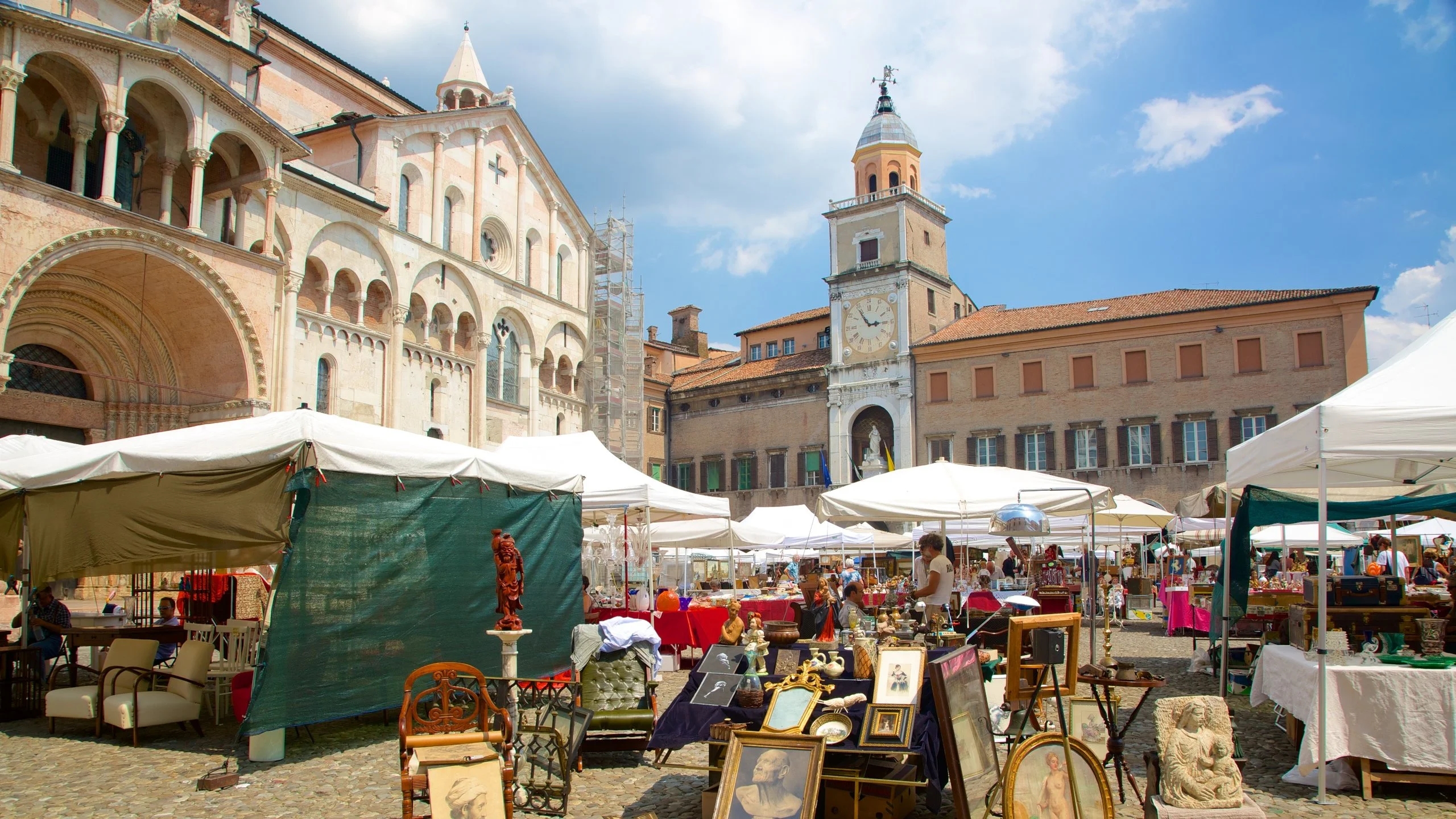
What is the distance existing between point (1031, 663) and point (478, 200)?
75.5 ft

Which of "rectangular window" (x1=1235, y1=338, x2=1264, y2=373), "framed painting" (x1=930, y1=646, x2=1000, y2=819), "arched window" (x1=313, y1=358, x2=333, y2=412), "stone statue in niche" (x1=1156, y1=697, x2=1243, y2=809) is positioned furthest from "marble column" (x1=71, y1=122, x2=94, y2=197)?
"rectangular window" (x1=1235, y1=338, x2=1264, y2=373)

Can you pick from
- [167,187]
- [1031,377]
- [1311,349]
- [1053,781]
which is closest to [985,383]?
[1031,377]

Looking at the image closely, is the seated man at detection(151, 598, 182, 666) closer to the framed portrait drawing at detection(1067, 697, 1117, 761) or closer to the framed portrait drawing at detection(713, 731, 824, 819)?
the framed portrait drawing at detection(713, 731, 824, 819)

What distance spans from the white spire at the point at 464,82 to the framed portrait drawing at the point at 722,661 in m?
26.2

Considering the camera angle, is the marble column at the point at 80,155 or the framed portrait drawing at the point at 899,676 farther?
the marble column at the point at 80,155

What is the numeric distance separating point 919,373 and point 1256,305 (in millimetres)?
11731

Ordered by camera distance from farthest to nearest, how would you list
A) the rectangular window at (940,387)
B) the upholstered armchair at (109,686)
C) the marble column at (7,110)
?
the rectangular window at (940,387), the marble column at (7,110), the upholstered armchair at (109,686)

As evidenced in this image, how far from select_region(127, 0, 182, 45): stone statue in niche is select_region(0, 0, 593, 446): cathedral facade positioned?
51 mm

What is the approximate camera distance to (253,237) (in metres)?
18.1

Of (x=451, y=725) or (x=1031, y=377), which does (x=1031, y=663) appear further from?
(x=1031, y=377)

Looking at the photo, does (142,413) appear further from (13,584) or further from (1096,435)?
(1096,435)

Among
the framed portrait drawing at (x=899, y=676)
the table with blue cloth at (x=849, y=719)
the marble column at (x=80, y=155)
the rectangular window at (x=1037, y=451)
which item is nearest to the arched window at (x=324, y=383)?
the marble column at (x=80, y=155)

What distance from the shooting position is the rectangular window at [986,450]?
3619 cm

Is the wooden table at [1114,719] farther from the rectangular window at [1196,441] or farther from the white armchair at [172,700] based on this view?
→ the rectangular window at [1196,441]
